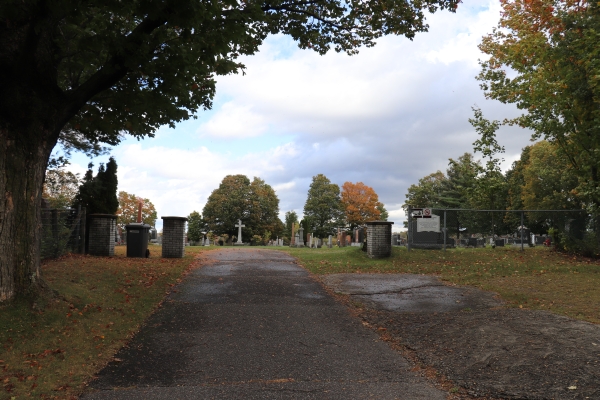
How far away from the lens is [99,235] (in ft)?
54.6

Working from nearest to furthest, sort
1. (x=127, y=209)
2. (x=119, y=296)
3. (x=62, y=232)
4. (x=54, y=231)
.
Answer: (x=119, y=296) → (x=54, y=231) → (x=62, y=232) → (x=127, y=209)

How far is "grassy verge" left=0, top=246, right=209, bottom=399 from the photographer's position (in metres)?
4.93

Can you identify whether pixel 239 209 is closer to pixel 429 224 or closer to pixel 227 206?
pixel 227 206

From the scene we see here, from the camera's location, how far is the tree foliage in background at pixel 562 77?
15953 millimetres

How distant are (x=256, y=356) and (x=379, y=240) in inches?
463

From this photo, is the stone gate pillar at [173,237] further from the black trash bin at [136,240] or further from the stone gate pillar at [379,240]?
the stone gate pillar at [379,240]

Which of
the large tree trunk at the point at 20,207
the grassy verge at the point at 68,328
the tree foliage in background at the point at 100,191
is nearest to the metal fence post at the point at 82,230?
the tree foliage in background at the point at 100,191

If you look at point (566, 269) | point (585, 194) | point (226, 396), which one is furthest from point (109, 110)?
point (585, 194)

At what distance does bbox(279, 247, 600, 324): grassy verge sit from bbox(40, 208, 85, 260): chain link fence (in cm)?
766

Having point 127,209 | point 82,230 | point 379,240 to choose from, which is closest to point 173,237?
point 82,230

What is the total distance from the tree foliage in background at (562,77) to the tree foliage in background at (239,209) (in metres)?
44.5

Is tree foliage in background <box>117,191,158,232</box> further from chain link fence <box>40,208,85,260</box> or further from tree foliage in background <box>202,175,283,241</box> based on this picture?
chain link fence <box>40,208,85,260</box>

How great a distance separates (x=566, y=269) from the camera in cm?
1478

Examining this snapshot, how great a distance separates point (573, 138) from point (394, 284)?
10554 mm
